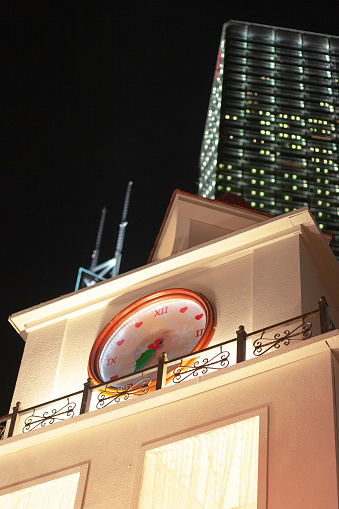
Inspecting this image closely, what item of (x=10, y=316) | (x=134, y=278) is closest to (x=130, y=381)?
(x=134, y=278)

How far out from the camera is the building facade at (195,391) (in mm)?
12383

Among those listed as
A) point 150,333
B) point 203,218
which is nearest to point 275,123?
point 203,218

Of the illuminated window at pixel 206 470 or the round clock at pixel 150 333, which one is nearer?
the illuminated window at pixel 206 470

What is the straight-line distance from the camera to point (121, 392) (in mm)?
14539

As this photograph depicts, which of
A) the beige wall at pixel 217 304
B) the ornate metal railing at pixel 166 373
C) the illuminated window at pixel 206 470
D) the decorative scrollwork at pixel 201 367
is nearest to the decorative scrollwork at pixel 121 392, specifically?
the ornate metal railing at pixel 166 373

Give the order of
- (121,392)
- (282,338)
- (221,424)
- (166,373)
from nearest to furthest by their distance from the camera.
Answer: (221,424), (282,338), (166,373), (121,392)

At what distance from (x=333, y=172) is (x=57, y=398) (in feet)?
177

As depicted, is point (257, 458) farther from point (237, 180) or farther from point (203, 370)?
point (237, 180)

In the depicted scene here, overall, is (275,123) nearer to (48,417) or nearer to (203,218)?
(203,218)

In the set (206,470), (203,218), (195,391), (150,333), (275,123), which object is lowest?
(206,470)

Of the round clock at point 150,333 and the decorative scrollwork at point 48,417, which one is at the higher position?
the round clock at point 150,333

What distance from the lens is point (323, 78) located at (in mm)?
74312

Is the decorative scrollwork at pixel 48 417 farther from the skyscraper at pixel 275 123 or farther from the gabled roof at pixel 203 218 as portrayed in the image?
the skyscraper at pixel 275 123

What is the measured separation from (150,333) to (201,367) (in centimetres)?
231
